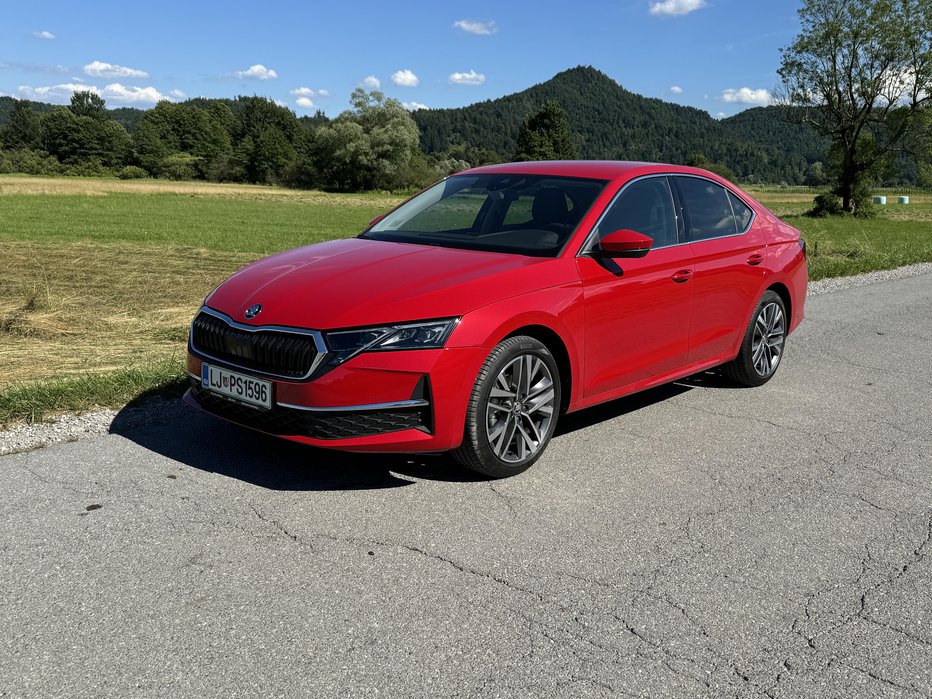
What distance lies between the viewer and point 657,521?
163 inches

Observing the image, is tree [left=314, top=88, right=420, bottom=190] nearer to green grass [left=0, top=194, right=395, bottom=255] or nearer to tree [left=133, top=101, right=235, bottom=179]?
tree [left=133, top=101, right=235, bottom=179]

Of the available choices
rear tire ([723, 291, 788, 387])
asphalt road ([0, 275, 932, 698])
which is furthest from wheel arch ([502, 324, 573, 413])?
rear tire ([723, 291, 788, 387])

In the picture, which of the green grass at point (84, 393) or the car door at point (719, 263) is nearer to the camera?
the green grass at point (84, 393)

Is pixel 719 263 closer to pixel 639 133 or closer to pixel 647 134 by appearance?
pixel 639 133

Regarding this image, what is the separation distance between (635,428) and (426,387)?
77.6 inches

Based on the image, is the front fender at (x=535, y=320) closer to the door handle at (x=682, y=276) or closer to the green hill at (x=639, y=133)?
the door handle at (x=682, y=276)

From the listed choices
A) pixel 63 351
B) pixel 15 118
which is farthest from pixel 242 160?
pixel 63 351

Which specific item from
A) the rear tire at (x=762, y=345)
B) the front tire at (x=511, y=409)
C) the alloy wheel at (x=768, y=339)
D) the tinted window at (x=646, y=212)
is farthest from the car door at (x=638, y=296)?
the alloy wheel at (x=768, y=339)

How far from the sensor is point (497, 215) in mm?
5590

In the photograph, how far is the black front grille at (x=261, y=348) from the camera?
4223 mm

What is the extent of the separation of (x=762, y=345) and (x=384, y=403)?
11.9 ft

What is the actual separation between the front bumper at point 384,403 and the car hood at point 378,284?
8.8 inches

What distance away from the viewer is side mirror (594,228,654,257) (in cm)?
497

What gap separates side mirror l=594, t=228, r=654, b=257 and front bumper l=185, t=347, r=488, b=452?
1.14 metres
